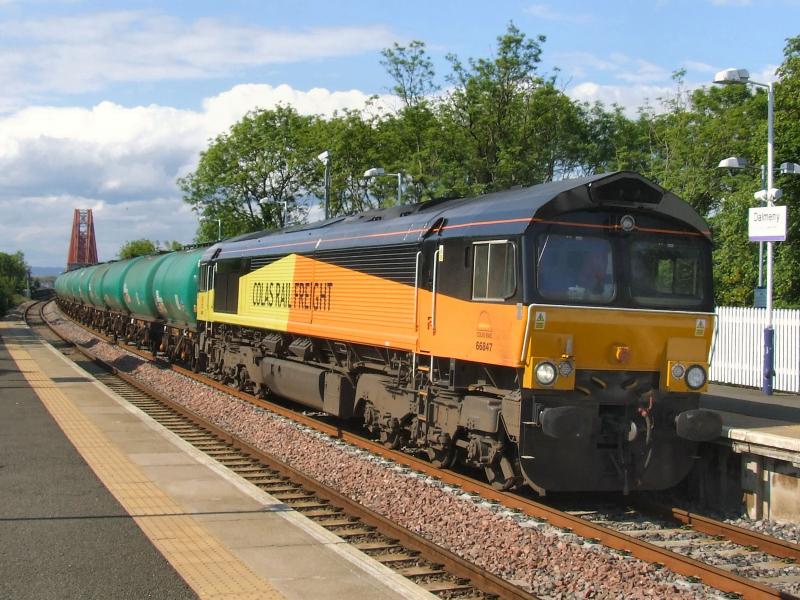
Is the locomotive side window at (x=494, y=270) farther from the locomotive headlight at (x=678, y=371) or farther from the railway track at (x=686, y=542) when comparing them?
the railway track at (x=686, y=542)

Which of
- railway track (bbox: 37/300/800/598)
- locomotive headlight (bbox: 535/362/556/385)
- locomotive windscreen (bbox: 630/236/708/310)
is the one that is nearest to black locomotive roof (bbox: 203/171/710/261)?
locomotive windscreen (bbox: 630/236/708/310)

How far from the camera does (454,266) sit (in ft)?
34.5

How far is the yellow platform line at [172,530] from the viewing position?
657 cm

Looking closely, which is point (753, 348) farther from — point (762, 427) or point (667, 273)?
point (667, 273)

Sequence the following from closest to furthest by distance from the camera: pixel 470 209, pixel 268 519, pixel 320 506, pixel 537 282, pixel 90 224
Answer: pixel 268 519, pixel 537 282, pixel 320 506, pixel 470 209, pixel 90 224

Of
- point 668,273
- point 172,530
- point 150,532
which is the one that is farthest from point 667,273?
point 150,532

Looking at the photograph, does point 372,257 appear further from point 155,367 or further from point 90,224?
point 90,224

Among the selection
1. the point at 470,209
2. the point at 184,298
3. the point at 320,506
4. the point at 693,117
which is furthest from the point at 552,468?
the point at 693,117

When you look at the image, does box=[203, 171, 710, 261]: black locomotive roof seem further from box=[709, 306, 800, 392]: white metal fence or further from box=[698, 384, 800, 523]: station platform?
box=[709, 306, 800, 392]: white metal fence

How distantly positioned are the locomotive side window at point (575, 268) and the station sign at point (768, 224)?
35.7ft

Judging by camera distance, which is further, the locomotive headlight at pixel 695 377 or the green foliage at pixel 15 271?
the green foliage at pixel 15 271

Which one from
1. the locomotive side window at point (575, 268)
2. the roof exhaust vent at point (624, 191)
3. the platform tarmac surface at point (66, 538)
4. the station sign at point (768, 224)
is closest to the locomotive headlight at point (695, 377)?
the locomotive side window at point (575, 268)

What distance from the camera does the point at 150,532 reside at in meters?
8.01

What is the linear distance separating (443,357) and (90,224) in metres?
174
